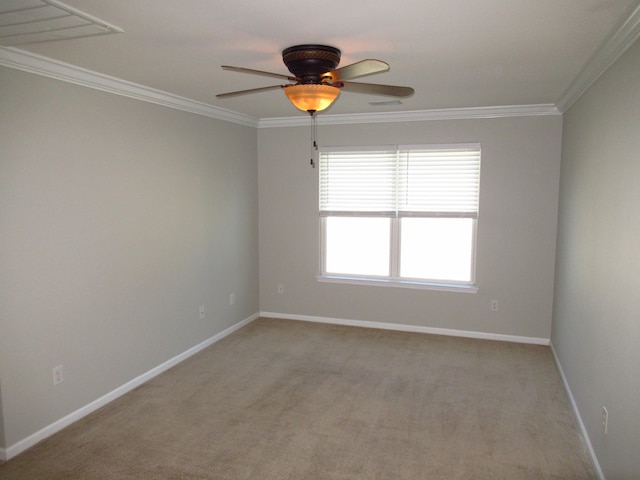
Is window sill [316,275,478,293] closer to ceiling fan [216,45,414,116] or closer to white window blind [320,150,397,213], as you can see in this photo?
white window blind [320,150,397,213]

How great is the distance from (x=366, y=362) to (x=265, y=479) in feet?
6.27

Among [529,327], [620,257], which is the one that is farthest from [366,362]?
[620,257]

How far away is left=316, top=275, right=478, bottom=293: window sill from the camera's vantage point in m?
5.01

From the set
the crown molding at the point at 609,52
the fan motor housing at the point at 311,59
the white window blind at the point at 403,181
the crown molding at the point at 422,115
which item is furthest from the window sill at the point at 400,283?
the fan motor housing at the point at 311,59

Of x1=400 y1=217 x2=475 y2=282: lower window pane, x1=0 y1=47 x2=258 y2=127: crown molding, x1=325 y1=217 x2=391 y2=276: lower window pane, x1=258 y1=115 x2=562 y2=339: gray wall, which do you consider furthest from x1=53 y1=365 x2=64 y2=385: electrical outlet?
x1=400 y1=217 x2=475 y2=282: lower window pane

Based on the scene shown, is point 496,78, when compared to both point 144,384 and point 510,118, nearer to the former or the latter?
point 510,118

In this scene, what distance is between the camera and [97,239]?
3361 millimetres

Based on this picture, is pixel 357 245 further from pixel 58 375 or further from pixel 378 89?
pixel 58 375

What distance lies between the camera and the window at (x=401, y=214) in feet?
16.2

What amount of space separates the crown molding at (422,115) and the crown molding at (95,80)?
88cm

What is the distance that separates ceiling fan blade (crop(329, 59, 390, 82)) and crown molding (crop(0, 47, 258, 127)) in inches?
74.0

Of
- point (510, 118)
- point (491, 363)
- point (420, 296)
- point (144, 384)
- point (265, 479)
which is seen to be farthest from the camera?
point (420, 296)

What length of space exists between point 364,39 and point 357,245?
3.20 m

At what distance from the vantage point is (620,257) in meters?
2.34
